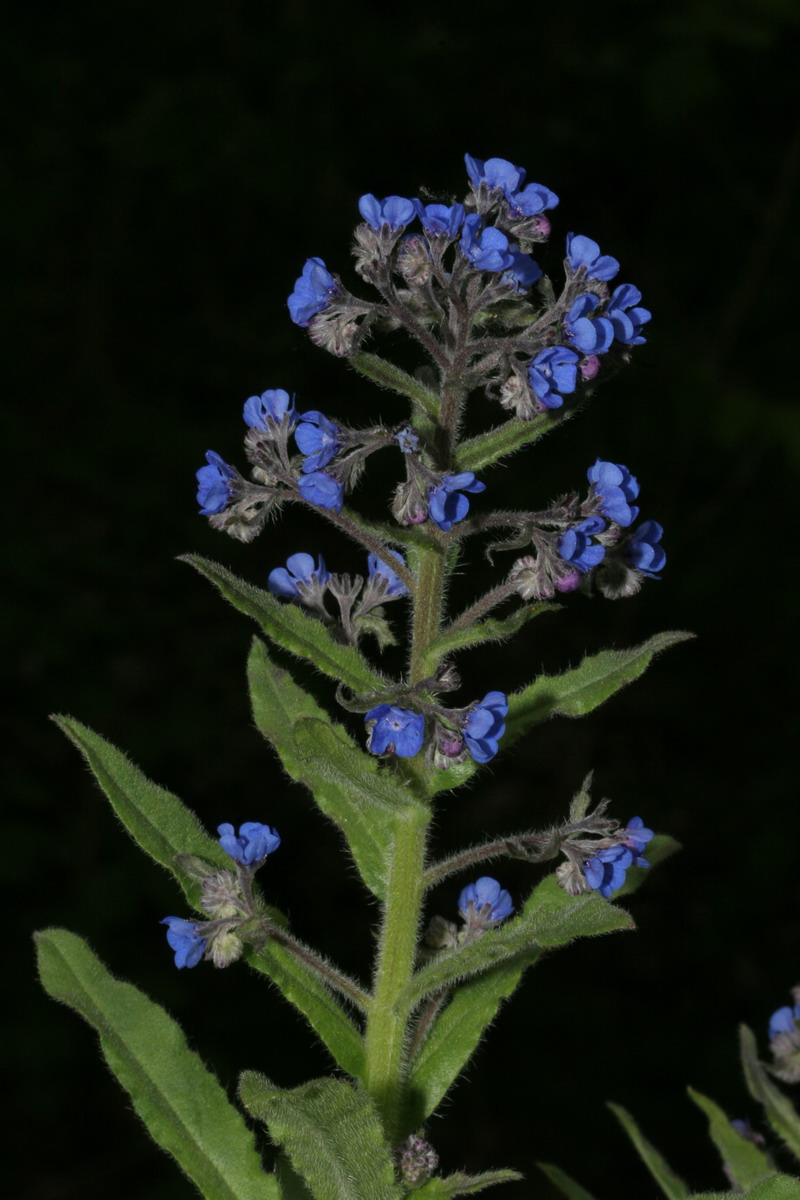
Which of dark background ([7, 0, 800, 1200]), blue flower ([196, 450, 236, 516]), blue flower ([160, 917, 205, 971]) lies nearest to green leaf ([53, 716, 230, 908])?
blue flower ([160, 917, 205, 971])

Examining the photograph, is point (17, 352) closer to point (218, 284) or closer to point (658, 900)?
point (218, 284)

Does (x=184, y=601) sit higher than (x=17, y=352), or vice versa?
(x=17, y=352)

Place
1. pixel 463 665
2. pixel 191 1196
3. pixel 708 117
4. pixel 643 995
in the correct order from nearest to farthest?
pixel 191 1196 < pixel 643 995 < pixel 463 665 < pixel 708 117

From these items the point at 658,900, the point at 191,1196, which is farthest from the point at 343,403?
the point at 191,1196

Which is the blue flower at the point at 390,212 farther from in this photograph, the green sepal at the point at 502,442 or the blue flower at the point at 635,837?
the blue flower at the point at 635,837

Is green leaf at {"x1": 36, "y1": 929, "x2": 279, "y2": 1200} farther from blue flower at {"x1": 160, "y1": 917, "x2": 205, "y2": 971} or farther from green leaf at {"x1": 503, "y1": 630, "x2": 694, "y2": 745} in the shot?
green leaf at {"x1": 503, "y1": 630, "x2": 694, "y2": 745}
